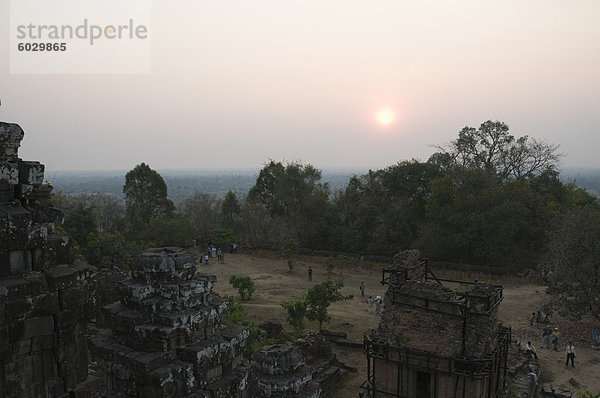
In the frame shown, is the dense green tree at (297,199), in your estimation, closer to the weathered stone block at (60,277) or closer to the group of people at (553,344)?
the group of people at (553,344)

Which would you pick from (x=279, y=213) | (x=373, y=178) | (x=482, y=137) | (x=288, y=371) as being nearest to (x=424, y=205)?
(x=373, y=178)

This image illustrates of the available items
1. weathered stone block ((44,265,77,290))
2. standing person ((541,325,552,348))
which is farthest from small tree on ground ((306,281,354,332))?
weathered stone block ((44,265,77,290))

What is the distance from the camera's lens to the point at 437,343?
A: 9.75m

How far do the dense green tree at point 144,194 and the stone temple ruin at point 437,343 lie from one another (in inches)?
1265

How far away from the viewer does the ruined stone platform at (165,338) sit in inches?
168

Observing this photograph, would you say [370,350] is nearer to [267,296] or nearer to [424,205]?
[267,296]

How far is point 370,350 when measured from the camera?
11.0m

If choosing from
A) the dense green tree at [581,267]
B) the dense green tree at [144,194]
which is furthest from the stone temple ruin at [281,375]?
the dense green tree at [144,194]

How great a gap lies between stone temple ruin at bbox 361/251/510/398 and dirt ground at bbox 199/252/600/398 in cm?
393

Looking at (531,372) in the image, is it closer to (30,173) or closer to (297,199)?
(30,173)

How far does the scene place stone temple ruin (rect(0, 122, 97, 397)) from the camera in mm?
3334

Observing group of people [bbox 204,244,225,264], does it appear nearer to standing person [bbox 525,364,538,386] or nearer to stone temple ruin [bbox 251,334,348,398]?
standing person [bbox 525,364,538,386]

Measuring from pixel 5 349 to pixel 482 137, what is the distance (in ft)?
129

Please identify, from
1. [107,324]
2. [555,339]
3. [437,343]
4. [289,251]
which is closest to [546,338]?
[555,339]
